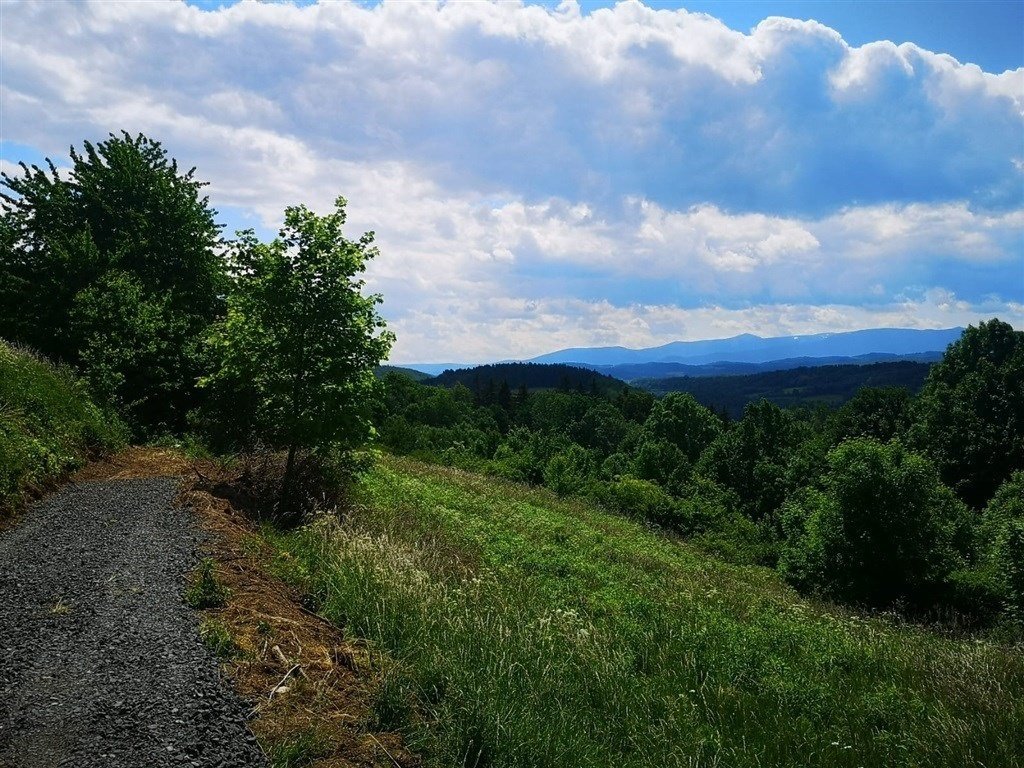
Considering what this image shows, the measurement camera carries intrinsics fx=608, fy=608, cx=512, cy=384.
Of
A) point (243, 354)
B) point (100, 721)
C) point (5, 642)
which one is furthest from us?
point (243, 354)

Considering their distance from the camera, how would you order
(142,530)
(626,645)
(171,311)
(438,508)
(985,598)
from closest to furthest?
(626,645), (142,530), (438,508), (171,311), (985,598)

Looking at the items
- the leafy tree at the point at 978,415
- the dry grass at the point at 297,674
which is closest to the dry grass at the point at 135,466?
the dry grass at the point at 297,674

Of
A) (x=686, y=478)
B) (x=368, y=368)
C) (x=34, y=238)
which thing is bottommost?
(x=686, y=478)

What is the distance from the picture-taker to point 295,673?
5234mm

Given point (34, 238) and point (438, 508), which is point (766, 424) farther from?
point (34, 238)

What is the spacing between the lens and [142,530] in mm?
8641

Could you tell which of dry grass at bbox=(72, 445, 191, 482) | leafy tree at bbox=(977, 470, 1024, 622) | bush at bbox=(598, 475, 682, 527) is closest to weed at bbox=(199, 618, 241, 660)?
dry grass at bbox=(72, 445, 191, 482)

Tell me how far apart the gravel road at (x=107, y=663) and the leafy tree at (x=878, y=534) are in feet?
79.7

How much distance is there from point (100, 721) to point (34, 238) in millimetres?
24256

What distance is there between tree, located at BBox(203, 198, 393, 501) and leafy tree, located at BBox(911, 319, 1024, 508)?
44.1 meters

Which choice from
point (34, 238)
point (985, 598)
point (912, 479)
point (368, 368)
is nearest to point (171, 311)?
point (34, 238)

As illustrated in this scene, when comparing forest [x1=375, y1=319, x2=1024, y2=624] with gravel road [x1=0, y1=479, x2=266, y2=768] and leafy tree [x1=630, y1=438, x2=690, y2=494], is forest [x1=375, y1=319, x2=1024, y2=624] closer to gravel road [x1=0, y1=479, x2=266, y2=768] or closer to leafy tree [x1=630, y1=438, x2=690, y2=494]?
leafy tree [x1=630, y1=438, x2=690, y2=494]

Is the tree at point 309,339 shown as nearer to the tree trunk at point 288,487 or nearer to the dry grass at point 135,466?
the tree trunk at point 288,487

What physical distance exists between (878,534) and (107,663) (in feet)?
85.9
